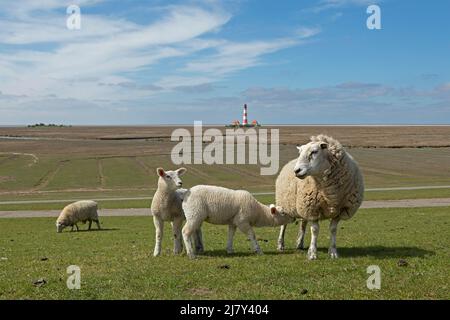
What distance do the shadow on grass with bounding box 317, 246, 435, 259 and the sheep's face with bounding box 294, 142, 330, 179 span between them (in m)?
2.48

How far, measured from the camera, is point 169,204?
13.8 metres

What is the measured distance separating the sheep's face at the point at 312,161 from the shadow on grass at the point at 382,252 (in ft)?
8.14

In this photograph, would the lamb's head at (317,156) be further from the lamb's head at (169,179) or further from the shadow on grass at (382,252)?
the lamb's head at (169,179)

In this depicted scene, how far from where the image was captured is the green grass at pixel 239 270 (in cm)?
921

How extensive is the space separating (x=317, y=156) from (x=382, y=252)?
3517 millimetres

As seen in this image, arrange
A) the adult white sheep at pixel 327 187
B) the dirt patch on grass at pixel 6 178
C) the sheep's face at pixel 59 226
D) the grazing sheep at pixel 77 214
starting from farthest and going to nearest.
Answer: the dirt patch on grass at pixel 6 178 → the grazing sheep at pixel 77 214 → the sheep's face at pixel 59 226 → the adult white sheep at pixel 327 187

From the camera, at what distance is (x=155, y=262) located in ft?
40.9

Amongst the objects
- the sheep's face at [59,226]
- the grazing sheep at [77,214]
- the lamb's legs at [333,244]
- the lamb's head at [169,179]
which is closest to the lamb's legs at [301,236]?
the lamb's legs at [333,244]

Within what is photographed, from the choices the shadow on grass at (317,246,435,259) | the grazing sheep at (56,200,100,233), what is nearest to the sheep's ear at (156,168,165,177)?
the shadow on grass at (317,246,435,259)

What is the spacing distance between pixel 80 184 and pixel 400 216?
123 feet

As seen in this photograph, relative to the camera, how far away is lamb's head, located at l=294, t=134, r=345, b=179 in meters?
12.0

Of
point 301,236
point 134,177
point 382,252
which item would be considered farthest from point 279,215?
point 134,177

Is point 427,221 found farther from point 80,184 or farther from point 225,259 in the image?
point 80,184

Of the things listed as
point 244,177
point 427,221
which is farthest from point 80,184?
point 427,221
